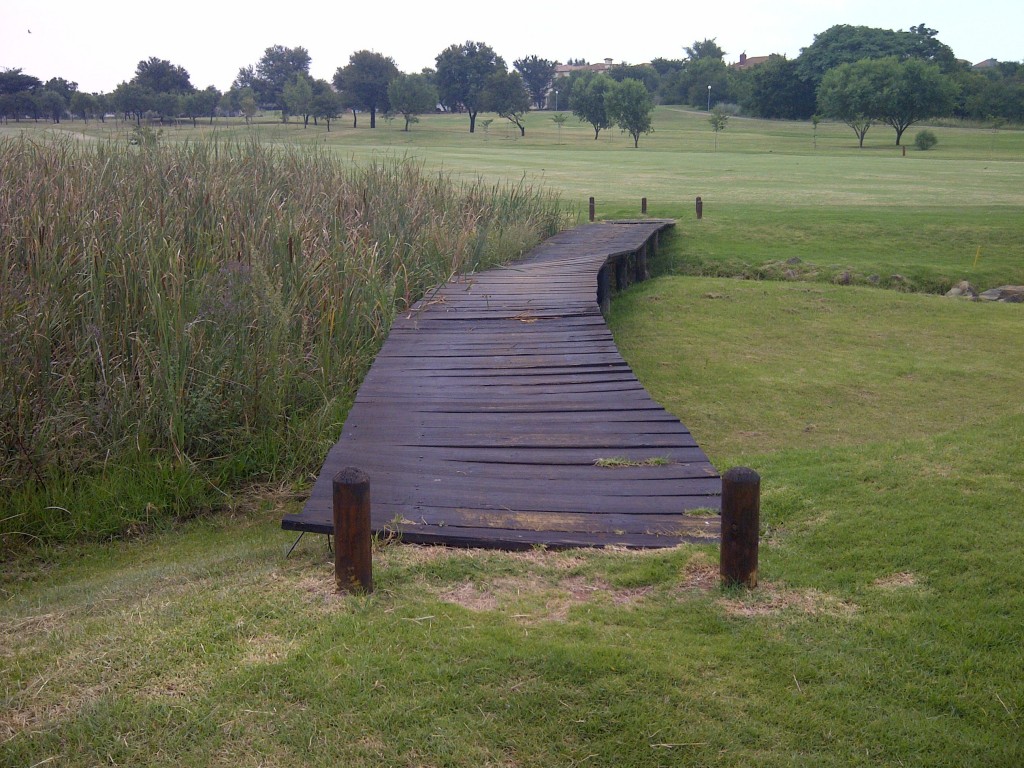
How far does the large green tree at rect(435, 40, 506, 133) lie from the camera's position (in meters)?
79.0

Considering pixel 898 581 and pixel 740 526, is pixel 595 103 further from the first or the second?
pixel 740 526

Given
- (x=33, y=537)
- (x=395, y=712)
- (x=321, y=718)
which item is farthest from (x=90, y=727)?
(x=33, y=537)

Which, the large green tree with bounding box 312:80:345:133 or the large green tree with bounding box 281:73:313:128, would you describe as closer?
the large green tree with bounding box 281:73:313:128

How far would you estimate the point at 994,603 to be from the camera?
3.30m

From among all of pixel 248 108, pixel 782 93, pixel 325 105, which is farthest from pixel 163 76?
pixel 782 93

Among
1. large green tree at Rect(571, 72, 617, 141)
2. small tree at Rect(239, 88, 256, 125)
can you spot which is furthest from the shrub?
small tree at Rect(239, 88, 256, 125)

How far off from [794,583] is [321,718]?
6.10ft

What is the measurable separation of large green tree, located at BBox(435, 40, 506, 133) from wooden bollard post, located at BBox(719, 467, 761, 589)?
78.3 metres

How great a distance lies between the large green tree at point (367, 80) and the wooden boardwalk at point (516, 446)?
67377 mm

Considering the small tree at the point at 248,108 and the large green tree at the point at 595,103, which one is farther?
the large green tree at the point at 595,103

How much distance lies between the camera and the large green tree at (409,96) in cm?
6581

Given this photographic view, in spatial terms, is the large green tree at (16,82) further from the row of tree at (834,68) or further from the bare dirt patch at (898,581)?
the row of tree at (834,68)

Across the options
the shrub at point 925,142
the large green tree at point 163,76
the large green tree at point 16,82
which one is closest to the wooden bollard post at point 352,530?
the large green tree at point 16,82

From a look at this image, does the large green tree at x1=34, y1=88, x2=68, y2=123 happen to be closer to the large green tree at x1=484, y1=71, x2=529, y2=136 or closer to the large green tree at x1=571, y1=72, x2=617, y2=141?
the large green tree at x1=571, y1=72, x2=617, y2=141
